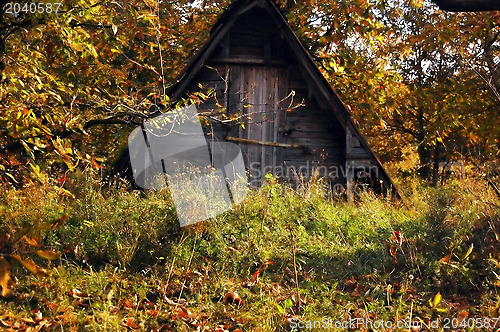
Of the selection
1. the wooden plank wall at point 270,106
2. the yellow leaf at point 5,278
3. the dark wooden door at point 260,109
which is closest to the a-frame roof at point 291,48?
the wooden plank wall at point 270,106

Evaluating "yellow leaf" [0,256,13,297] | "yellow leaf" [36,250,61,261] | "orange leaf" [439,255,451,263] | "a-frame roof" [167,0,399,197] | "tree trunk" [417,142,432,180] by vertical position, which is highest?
"a-frame roof" [167,0,399,197]

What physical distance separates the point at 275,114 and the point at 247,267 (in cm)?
577

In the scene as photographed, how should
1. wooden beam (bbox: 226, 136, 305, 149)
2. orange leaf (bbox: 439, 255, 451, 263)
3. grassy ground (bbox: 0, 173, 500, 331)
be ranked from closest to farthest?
1. grassy ground (bbox: 0, 173, 500, 331)
2. orange leaf (bbox: 439, 255, 451, 263)
3. wooden beam (bbox: 226, 136, 305, 149)

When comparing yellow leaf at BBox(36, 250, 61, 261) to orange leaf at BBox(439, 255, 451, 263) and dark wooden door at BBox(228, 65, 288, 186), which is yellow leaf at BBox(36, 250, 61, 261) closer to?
orange leaf at BBox(439, 255, 451, 263)

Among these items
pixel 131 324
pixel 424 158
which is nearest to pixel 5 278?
pixel 131 324

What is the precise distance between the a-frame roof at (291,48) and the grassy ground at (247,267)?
3.00 m

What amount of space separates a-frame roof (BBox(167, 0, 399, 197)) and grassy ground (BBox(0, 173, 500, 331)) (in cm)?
300

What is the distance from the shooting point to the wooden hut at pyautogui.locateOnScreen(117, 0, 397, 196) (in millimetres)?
10914

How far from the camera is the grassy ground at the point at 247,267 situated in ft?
16.3

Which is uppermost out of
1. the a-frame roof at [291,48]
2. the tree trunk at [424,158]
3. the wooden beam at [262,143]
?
the a-frame roof at [291,48]

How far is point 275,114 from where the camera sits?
1127 centimetres

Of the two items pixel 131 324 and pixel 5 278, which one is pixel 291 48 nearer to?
pixel 131 324

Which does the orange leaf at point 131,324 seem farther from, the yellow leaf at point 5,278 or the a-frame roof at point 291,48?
the a-frame roof at point 291,48

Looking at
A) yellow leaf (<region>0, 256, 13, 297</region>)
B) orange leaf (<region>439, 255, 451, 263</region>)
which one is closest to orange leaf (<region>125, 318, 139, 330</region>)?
yellow leaf (<region>0, 256, 13, 297</region>)
